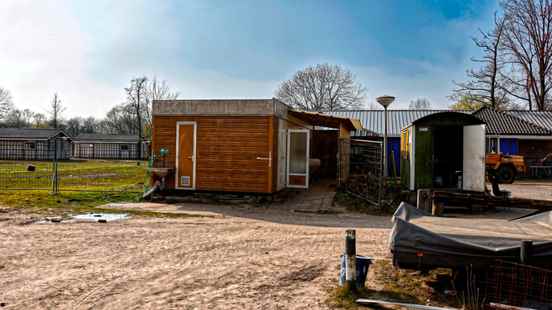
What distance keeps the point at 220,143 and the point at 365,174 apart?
6.19 m

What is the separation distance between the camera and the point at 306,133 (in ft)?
47.1

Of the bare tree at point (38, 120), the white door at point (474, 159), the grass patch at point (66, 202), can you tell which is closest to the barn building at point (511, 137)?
the white door at point (474, 159)

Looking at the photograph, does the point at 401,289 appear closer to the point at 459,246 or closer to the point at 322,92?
the point at 459,246

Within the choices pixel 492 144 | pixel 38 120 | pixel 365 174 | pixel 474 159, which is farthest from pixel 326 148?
pixel 38 120

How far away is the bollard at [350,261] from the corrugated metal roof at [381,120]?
19.2 m

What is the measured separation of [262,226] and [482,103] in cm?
3346

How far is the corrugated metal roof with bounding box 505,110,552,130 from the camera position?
83.5 ft

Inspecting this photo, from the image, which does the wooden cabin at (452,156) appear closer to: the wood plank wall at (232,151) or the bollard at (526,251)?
the wood plank wall at (232,151)

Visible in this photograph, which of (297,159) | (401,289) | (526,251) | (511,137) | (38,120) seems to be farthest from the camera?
(38,120)

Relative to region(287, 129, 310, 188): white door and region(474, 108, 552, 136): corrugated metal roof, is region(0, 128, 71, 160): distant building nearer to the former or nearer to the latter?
region(287, 129, 310, 188): white door

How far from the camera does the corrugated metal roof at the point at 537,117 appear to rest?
25.4 metres

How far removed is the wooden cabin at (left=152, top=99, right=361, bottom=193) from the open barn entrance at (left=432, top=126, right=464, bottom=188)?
5.56m

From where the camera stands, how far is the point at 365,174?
15.8 m

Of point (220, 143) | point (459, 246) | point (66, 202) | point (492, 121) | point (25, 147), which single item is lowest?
point (66, 202)
